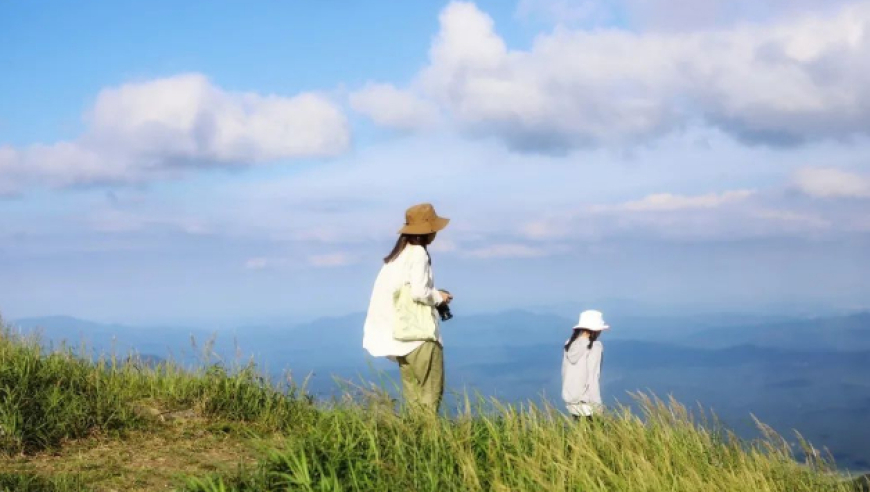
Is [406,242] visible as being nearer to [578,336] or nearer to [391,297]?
[391,297]

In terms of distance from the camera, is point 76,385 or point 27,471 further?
point 76,385

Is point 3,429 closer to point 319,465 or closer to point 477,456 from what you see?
point 319,465

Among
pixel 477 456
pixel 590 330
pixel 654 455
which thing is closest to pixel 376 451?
pixel 477 456

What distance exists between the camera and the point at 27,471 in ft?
24.4

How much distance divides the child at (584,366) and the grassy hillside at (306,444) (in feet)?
3.45

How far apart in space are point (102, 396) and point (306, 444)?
3.38 metres

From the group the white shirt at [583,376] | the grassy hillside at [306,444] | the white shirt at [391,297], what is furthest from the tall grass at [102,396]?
the white shirt at [583,376]

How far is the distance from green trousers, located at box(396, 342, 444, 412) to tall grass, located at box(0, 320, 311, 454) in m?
1.45

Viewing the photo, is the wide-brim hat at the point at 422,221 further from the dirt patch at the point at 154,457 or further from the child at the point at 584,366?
the dirt patch at the point at 154,457

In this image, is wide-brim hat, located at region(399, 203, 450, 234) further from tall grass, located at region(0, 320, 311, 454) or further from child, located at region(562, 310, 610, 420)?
tall grass, located at region(0, 320, 311, 454)

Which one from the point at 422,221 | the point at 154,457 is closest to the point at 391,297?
the point at 422,221

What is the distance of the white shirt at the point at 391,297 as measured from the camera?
8.28 m

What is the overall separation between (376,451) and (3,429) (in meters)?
3.69

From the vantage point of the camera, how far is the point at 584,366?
897cm
